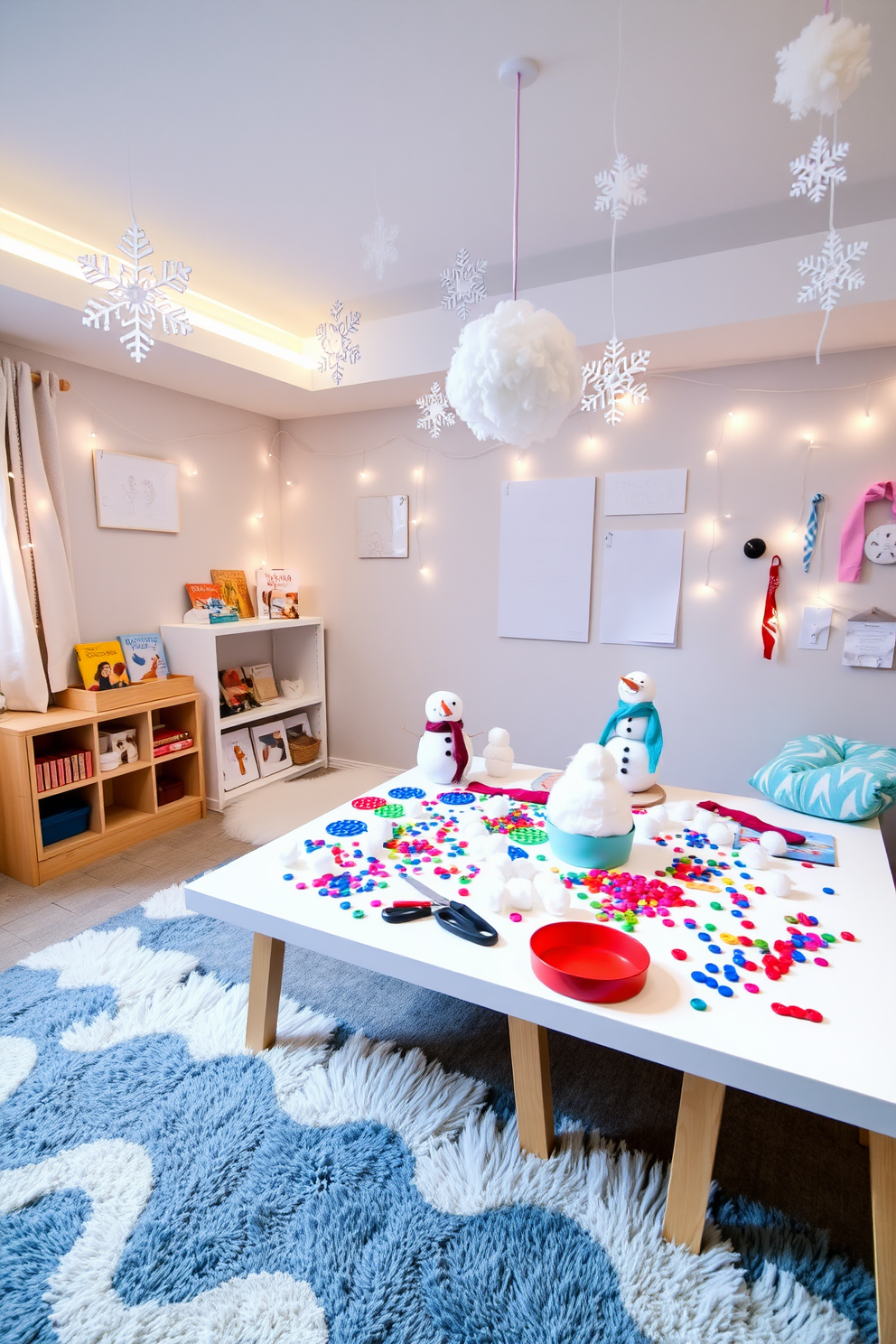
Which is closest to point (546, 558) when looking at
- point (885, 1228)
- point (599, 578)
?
point (599, 578)

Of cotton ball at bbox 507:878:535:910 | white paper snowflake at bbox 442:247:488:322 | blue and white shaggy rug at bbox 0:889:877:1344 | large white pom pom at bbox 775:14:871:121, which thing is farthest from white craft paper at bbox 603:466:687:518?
blue and white shaggy rug at bbox 0:889:877:1344

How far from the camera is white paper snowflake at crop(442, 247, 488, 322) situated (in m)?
1.61

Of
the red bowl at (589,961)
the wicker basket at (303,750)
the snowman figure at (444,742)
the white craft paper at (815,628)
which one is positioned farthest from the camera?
the wicker basket at (303,750)

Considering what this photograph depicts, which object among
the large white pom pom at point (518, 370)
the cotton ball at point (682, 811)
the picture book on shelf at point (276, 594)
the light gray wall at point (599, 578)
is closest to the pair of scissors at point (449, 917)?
the cotton ball at point (682, 811)

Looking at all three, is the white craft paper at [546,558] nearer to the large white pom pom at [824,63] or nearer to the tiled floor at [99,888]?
the tiled floor at [99,888]

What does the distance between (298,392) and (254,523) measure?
860mm

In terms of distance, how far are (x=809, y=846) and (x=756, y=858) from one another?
22 cm

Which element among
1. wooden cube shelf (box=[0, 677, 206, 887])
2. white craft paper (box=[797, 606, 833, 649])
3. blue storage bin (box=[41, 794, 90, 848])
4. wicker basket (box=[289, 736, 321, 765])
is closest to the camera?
wooden cube shelf (box=[0, 677, 206, 887])

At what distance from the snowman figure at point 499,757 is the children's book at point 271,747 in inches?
78.1

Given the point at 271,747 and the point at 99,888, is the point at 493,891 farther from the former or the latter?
the point at 271,747

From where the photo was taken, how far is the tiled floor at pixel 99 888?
2.16m

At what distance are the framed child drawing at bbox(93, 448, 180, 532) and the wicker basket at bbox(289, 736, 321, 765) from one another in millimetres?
1378

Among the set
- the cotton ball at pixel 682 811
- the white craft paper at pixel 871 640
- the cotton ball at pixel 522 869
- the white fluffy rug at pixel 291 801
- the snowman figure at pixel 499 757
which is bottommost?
the white fluffy rug at pixel 291 801

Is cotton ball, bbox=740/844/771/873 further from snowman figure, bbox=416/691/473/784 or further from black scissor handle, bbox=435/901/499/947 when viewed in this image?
snowman figure, bbox=416/691/473/784
